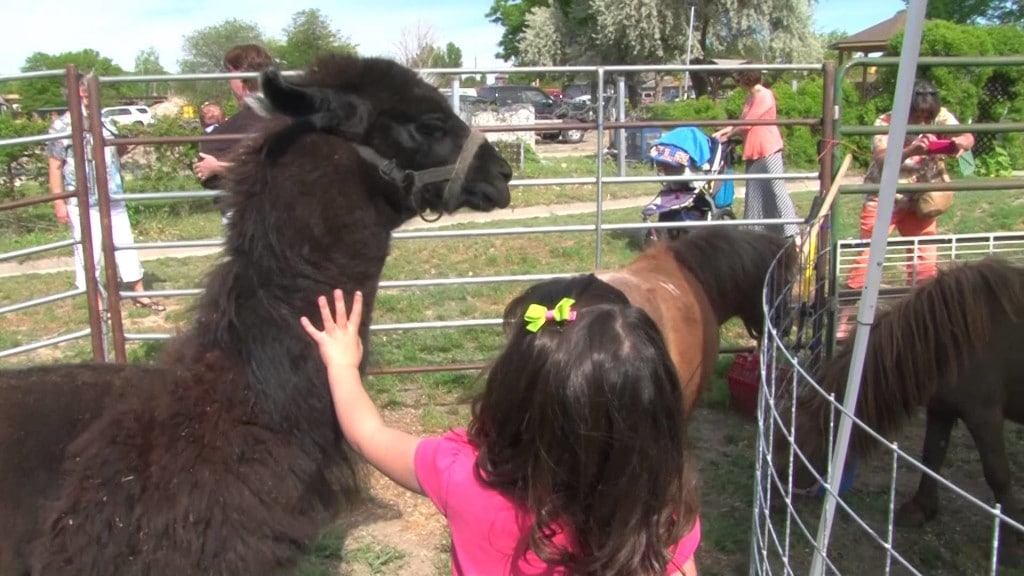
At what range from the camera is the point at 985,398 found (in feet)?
12.1

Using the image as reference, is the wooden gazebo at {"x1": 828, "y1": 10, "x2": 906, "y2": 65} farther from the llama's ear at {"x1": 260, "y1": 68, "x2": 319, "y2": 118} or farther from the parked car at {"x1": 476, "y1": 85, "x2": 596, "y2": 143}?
the llama's ear at {"x1": 260, "y1": 68, "x2": 319, "y2": 118}

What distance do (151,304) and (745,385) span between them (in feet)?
16.8

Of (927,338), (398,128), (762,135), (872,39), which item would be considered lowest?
(927,338)

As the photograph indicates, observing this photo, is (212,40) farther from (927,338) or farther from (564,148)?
(927,338)

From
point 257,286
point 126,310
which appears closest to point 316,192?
point 257,286

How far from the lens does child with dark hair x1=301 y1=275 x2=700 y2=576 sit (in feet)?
5.33

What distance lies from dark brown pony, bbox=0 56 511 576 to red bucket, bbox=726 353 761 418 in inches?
123

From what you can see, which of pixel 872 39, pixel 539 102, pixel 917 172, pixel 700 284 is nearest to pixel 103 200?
pixel 700 284

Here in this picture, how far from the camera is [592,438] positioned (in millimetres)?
1633

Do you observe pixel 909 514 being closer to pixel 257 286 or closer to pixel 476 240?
pixel 257 286

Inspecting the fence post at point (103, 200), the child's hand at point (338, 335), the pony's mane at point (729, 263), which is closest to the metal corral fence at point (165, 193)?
the fence post at point (103, 200)

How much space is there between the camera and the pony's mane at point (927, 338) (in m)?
3.63

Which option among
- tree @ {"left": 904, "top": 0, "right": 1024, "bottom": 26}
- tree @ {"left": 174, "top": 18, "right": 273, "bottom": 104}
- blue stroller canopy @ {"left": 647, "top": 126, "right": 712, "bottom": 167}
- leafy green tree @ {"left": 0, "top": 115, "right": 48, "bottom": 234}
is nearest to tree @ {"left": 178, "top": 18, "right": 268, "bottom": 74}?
tree @ {"left": 174, "top": 18, "right": 273, "bottom": 104}

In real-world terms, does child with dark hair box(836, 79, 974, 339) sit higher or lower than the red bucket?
higher
